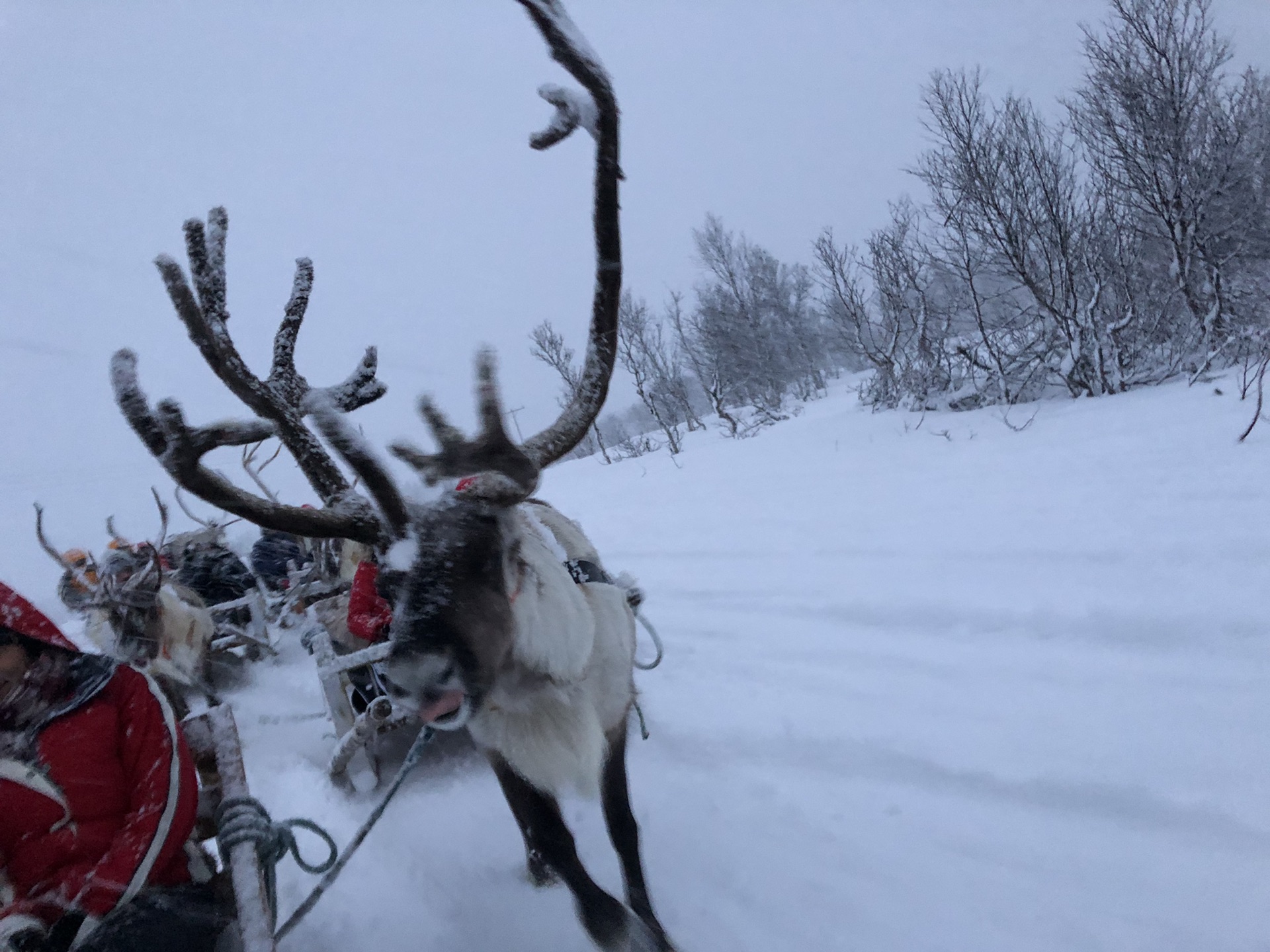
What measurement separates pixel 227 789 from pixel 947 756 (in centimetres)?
297

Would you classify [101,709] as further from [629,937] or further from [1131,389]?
[1131,389]

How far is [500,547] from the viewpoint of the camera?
211 centimetres

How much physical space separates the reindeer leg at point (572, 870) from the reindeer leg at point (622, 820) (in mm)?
184

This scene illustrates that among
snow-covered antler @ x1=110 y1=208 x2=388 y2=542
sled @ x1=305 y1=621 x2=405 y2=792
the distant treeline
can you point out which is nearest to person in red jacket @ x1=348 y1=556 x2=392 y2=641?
sled @ x1=305 y1=621 x2=405 y2=792

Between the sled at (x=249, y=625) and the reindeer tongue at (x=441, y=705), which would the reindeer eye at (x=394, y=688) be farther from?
the sled at (x=249, y=625)

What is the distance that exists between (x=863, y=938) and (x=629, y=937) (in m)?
0.84

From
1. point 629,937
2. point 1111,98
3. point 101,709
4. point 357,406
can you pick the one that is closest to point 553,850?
point 629,937

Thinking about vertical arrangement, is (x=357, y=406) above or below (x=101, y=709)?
above

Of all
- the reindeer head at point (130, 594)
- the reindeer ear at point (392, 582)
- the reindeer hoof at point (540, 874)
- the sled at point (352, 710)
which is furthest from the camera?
the reindeer head at point (130, 594)

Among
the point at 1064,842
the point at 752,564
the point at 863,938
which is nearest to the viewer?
the point at 863,938

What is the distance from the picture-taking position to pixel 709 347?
33156 mm

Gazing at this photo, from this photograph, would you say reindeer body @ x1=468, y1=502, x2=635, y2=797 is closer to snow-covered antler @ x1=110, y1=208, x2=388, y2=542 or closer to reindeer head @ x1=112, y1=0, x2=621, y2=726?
reindeer head @ x1=112, y1=0, x2=621, y2=726

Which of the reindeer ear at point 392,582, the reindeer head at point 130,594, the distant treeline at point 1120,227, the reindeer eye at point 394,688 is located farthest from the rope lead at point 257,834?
the distant treeline at point 1120,227

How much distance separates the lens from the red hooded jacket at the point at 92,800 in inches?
68.4
